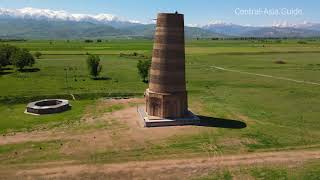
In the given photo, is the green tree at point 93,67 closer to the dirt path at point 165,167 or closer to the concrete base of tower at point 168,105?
the concrete base of tower at point 168,105

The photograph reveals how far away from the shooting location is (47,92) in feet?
197

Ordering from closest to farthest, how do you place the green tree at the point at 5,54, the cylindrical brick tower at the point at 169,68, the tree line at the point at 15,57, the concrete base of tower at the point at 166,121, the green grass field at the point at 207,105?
the green grass field at the point at 207,105, the concrete base of tower at the point at 166,121, the cylindrical brick tower at the point at 169,68, the tree line at the point at 15,57, the green tree at the point at 5,54

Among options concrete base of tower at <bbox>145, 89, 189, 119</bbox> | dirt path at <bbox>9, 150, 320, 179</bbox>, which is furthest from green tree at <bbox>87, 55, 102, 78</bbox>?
dirt path at <bbox>9, 150, 320, 179</bbox>

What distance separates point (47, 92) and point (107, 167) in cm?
3544

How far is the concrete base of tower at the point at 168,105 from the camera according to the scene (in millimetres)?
39969

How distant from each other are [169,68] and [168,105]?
3808mm

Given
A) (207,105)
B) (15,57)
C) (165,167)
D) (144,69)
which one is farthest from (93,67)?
(165,167)

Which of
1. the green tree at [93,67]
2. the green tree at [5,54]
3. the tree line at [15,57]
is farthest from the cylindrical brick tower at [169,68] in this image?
the green tree at [5,54]

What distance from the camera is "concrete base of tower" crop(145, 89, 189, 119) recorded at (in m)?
40.0

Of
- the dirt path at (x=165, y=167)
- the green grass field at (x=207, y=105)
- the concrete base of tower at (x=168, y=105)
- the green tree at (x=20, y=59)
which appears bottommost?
the dirt path at (x=165, y=167)

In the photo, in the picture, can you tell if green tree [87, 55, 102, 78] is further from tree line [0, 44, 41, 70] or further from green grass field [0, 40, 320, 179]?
tree line [0, 44, 41, 70]

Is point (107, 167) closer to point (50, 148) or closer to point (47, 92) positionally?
point (50, 148)

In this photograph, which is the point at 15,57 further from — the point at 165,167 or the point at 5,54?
the point at 165,167

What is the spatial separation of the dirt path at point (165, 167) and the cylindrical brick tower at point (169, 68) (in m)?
11.4
